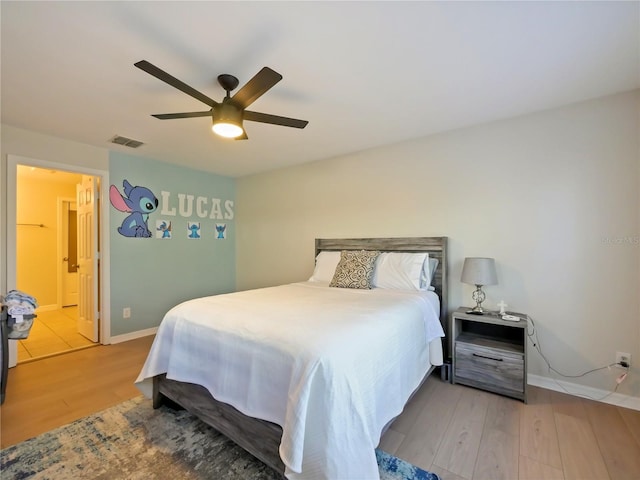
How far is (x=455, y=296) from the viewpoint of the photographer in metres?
2.88

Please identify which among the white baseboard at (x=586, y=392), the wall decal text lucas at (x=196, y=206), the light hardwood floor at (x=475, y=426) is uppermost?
the wall decal text lucas at (x=196, y=206)

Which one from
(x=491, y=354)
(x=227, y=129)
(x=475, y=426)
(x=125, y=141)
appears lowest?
(x=475, y=426)

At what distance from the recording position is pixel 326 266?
341cm

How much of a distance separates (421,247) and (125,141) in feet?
11.5

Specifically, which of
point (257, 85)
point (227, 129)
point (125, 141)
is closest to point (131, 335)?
point (125, 141)

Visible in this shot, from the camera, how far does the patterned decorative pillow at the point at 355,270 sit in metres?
2.89

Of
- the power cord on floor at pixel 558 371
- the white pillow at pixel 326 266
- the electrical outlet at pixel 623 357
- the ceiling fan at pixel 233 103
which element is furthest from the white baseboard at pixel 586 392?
the ceiling fan at pixel 233 103

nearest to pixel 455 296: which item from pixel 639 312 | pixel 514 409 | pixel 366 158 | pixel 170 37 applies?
pixel 514 409

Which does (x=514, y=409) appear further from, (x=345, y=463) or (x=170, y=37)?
(x=170, y=37)

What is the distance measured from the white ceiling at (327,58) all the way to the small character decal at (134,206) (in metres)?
1.01

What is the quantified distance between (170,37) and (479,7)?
65.6 inches

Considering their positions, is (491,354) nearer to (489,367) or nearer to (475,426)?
(489,367)

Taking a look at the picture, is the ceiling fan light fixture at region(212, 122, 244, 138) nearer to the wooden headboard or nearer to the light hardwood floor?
the wooden headboard

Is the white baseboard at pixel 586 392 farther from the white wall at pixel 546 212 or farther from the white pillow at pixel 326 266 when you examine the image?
the white pillow at pixel 326 266
